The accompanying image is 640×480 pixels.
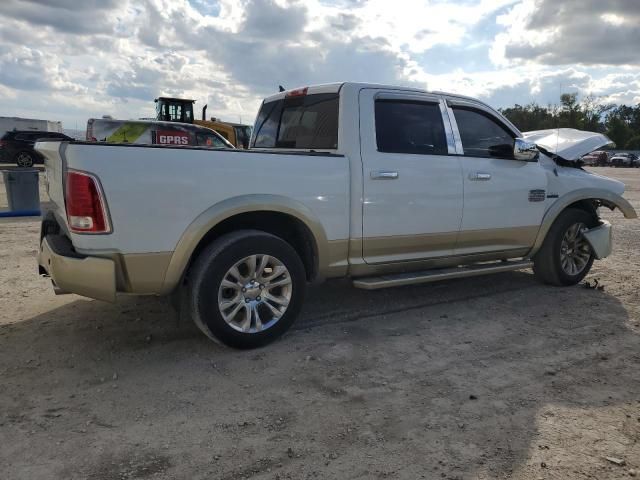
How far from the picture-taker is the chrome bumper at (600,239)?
18.1 ft

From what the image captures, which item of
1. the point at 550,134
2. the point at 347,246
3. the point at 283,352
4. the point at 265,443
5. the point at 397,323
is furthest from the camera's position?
the point at 550,134

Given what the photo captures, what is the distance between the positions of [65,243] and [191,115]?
62.1ft

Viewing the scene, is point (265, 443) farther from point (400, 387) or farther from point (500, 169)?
point (500, 169)

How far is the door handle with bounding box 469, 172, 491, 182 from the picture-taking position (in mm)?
4672

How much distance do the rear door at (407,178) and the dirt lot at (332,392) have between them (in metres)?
0.72

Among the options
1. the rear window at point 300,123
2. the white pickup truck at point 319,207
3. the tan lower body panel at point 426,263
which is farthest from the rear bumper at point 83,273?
the rear window at point 300,123

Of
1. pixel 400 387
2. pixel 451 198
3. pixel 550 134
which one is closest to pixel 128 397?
pixel 400 387

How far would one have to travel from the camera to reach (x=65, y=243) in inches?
139

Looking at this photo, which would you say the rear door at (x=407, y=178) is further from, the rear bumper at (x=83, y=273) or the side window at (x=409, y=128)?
the rear bumper at (x=83, y=273)

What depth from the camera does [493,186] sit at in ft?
15.9

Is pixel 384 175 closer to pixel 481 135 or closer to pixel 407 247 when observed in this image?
pixel 407 247

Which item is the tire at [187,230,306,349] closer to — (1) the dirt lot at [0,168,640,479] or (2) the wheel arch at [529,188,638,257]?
(1) the dirt lot at [0,168,640,479]

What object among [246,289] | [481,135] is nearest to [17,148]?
[246,289]

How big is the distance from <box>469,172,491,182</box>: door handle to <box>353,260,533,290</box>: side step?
846mm
